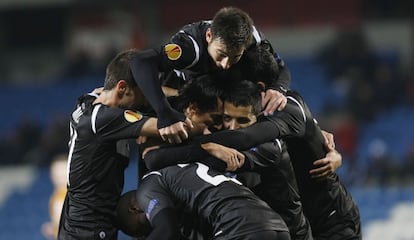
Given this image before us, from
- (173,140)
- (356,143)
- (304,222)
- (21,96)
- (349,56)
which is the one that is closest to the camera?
(173,140)

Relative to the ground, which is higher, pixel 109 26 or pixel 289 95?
pixel 289 95

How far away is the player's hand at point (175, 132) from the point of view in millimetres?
4602

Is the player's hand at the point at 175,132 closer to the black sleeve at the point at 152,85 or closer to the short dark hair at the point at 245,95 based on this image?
the black sleeve at the point at 152,85

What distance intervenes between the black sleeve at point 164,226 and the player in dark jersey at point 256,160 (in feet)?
1.09

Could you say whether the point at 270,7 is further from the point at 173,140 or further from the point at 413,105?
the point at 173,140

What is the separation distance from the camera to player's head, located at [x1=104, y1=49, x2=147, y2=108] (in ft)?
16.3

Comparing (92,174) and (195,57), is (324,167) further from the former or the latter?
(92,174)

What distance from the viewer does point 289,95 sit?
5148mm

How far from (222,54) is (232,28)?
0.13 meters

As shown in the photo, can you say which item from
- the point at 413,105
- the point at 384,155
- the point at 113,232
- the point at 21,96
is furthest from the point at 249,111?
the point at 21,96

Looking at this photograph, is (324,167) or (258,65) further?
(324,167)

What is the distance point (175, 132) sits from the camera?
15.1 feet

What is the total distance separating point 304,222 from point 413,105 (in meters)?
10.6

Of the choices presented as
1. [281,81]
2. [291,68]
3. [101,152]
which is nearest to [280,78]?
[281,81]
